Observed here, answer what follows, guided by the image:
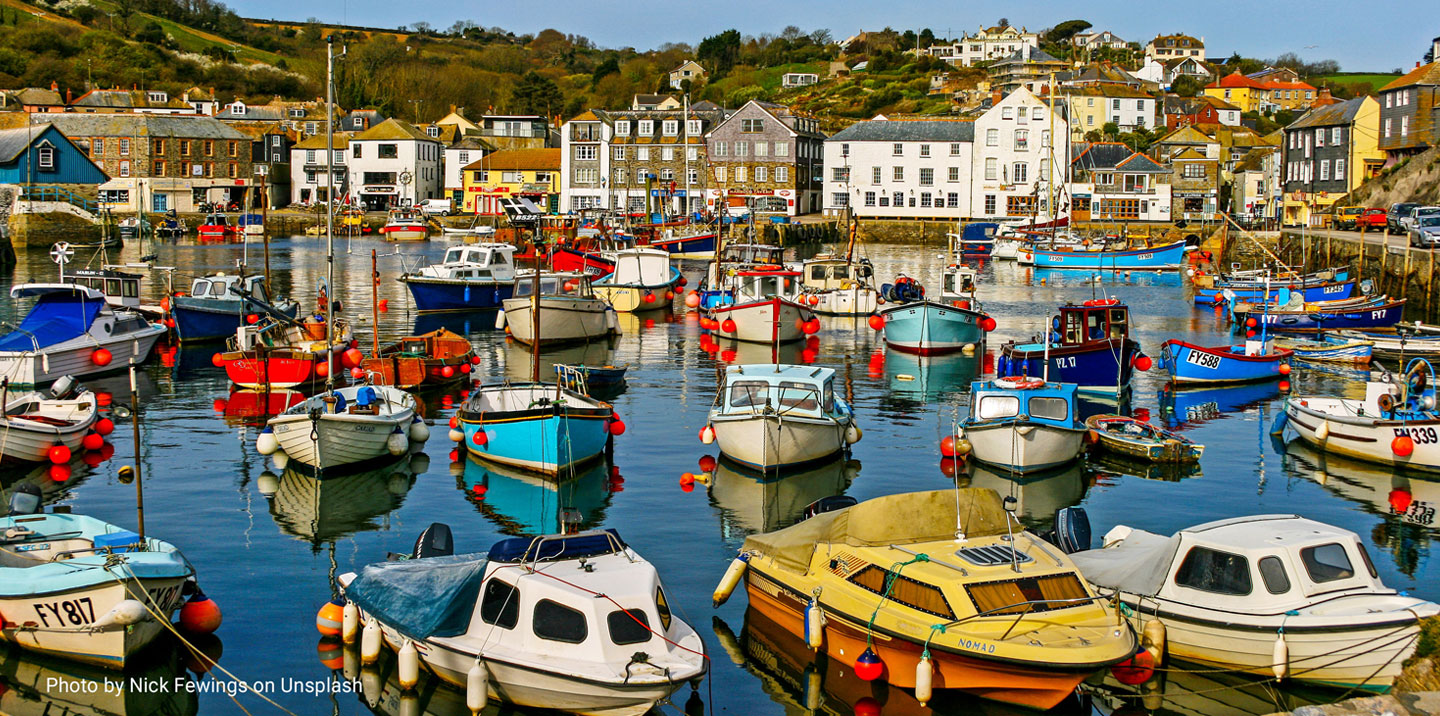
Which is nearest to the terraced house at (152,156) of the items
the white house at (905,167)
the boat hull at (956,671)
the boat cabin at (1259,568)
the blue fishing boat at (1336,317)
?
the white house at (905,167)

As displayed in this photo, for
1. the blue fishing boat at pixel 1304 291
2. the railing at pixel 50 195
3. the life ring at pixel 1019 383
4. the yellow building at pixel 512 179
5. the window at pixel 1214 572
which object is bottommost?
the window at pixel 1214 572

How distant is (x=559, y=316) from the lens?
143 ft

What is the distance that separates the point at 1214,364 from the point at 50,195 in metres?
91.1

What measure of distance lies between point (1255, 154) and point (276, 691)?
4291 inches

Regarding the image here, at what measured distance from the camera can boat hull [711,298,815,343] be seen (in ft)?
144

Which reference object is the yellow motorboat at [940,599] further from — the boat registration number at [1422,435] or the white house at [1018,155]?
the white house at [1018,155]

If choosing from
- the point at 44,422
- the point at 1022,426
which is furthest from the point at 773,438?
the point at 44,422

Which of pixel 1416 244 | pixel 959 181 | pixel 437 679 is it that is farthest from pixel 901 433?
pixel 959 181

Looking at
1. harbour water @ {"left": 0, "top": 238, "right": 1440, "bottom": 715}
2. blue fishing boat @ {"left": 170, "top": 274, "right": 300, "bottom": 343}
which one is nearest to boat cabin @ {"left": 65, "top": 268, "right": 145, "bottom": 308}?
blue fishing boat @ {"left": 170, "top": 274, "right": 300, "bottom": 343}

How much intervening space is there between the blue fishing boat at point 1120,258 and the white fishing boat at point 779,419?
53854mm

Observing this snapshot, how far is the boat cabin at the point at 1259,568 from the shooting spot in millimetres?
15203

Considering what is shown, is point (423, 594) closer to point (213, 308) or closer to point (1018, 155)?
point (213, 308)

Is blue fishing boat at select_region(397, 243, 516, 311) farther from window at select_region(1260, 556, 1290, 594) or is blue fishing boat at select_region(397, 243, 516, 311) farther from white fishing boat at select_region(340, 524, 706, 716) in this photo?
window at select_region(1260, 556, 1290, 594)

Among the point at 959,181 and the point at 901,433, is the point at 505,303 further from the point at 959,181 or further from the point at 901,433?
the point at 959,181
